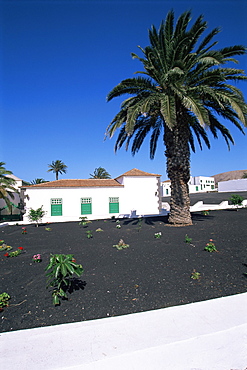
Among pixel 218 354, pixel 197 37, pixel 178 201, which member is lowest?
pixel 218 354

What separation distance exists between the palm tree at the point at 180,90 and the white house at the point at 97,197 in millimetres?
12181

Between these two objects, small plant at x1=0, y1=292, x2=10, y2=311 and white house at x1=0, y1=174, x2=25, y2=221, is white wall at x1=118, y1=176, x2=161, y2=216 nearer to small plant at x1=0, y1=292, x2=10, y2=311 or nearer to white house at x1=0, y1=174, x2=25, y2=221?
white house at x1=0, y1=174, x2=25, y2=221

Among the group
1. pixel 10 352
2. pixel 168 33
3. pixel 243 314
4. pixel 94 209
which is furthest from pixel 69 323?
pixel 94 209

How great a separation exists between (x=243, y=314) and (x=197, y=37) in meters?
11.6

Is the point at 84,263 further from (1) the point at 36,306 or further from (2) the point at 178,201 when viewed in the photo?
(2) the point at 178,201

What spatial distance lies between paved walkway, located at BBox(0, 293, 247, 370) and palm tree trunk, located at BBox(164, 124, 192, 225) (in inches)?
324

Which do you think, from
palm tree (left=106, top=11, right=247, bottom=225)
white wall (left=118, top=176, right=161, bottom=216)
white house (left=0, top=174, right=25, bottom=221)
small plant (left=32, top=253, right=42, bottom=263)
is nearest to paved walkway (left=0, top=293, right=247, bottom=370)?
small plant (left=32, top=253, right=42, bottom=263)

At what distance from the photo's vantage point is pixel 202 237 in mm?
8633

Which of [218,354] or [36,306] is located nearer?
[218,354]

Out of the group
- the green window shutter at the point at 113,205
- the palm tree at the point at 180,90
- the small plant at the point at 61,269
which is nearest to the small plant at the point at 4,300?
the small plant at the point at 61,269

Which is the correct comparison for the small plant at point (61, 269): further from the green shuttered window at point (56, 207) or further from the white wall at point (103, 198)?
the green shuttered window at point (56, 207)

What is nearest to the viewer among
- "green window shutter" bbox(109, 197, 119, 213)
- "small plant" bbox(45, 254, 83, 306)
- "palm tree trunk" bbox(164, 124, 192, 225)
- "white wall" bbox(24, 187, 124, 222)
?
"small plant" bbox(45, 254, 83, 306)

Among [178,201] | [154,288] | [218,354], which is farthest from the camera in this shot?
[178,201]

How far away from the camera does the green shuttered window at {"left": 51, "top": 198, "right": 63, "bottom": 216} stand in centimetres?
2194
